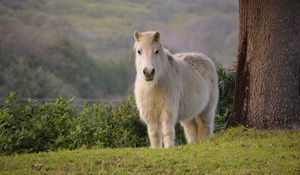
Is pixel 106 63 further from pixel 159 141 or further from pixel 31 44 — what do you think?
pixel 159 141

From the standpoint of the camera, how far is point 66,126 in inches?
484

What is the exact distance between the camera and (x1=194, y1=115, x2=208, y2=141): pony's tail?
12672 millimetres

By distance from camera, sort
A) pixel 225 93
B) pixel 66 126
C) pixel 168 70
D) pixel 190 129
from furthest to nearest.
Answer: pixel 225 93
pixel 190 129
pixel 66 126
pixel 168 70

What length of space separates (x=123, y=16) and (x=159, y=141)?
5483cm

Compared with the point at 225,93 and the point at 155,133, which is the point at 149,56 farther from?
the point at 225,93

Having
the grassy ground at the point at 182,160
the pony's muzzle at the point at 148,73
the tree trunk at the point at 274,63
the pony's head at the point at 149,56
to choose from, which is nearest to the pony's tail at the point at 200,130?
the tree trunk at the point at 274,63

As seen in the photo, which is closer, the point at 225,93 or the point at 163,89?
the point at 163,89

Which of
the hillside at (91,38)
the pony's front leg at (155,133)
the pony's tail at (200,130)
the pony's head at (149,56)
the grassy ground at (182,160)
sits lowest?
the hillside at (91,38)

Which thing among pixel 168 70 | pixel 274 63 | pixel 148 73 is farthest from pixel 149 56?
pixel 274 63

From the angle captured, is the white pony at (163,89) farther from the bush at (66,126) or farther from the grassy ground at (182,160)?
the bush at (66,126)

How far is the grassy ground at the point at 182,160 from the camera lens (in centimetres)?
862

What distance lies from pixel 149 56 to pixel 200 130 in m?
2.82

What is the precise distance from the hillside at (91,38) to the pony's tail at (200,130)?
2675cm

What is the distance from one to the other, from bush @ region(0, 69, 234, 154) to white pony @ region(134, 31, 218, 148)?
1.51 m
